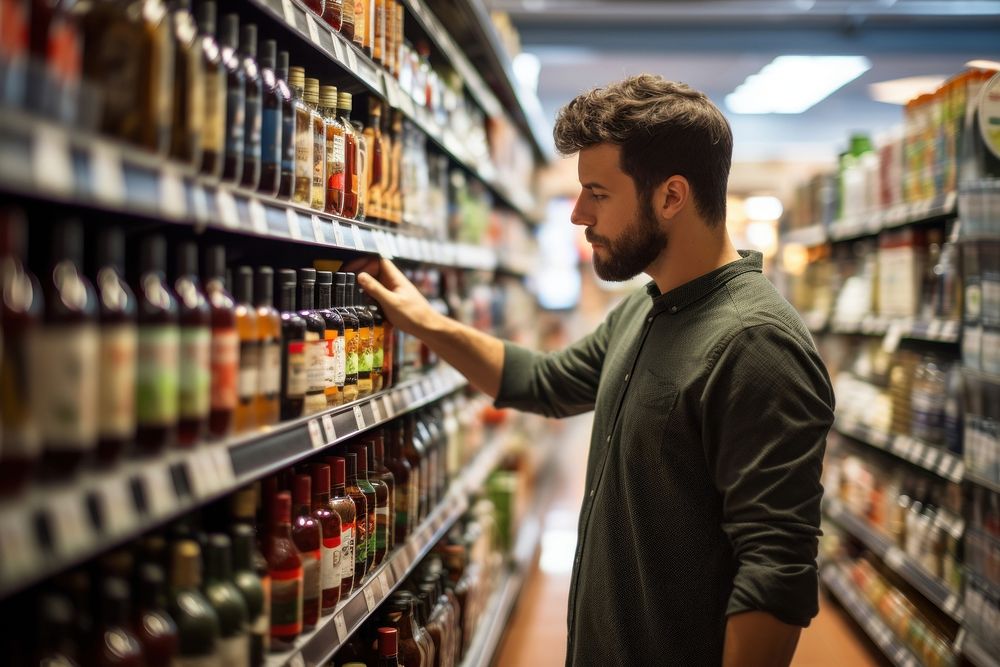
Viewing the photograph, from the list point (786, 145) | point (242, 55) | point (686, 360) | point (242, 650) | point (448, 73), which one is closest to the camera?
point (242, 650)

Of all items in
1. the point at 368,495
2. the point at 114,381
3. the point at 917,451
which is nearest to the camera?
the point at 114,381

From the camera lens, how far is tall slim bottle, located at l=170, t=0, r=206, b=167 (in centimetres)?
123

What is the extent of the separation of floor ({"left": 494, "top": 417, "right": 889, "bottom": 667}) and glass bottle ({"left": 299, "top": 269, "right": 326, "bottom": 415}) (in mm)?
2457

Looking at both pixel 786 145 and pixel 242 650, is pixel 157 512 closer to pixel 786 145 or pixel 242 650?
pixel 242 650

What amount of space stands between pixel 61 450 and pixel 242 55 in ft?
2.73

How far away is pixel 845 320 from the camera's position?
4.52 meters

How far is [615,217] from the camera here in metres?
1.98

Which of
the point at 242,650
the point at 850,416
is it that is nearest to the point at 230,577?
the point at 242,650

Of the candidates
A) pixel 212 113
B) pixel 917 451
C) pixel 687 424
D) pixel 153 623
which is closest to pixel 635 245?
pixel 687 424

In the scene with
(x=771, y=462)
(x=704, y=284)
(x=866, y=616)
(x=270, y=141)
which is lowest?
(x=866, y=616)

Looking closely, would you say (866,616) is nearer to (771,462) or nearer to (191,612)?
(771,462)

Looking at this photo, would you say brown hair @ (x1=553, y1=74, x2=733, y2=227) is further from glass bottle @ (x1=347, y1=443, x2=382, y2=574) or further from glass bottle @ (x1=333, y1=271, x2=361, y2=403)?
glass bottle @ (x1=347, y1=443, x2=382, y2=574)

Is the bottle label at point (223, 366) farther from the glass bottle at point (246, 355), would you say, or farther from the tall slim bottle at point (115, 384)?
the tall slim bottle at point (115, 384)

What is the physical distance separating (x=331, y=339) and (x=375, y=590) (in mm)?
647
